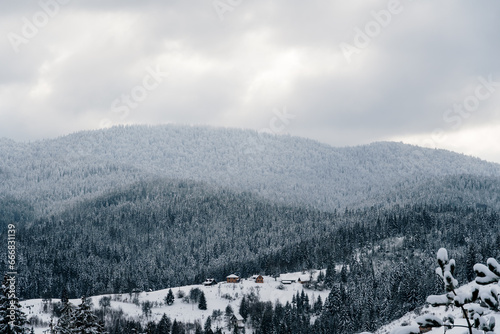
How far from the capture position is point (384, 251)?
169 metres

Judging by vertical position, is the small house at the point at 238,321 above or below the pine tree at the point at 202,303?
below

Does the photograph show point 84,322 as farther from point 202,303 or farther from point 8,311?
point 202,303

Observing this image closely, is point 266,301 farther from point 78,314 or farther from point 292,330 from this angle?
point 78,314

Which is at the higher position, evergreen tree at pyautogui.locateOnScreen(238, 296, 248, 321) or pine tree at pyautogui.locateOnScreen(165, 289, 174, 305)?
pine tree at pyautogui.locateOnScreen(165, 289, 174, 305)

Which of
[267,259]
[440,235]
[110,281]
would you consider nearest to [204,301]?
[267,259]

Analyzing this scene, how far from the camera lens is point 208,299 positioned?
443 ft

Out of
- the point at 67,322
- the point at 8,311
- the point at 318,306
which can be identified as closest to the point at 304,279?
the point at 318,306

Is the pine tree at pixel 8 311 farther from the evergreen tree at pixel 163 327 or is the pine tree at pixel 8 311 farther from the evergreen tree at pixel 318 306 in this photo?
the evergreen tree at pixel 318 306

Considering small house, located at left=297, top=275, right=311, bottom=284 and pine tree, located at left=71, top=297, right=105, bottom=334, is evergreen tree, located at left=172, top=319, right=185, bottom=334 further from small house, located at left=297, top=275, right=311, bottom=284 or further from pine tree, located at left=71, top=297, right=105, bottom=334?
pine tree, located at left=71, top=297, right=105, bottom=334

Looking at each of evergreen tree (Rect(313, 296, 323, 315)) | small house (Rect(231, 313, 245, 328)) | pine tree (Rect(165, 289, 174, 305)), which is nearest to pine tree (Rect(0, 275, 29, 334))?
small house (Rect(231, 313, 245, 328))

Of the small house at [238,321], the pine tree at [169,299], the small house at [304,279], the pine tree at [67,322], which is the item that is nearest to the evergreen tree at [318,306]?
the small house at [238,321]

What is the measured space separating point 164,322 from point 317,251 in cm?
8994

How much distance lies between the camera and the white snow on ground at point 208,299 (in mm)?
118625

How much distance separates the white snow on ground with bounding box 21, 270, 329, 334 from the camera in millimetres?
118625
